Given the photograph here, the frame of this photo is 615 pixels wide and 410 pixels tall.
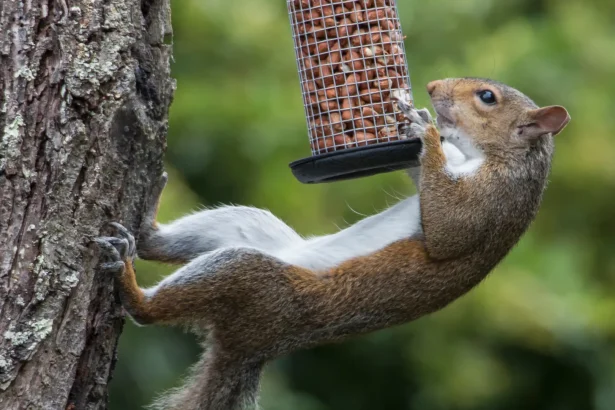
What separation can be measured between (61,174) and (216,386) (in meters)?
1.15

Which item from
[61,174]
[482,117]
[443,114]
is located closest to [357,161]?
[443,114]

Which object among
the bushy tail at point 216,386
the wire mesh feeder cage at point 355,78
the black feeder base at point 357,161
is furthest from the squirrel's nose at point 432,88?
the bushy tail at point 216,386

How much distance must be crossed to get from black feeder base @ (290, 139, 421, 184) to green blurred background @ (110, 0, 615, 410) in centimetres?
100

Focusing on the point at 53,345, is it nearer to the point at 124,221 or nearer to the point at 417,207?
the point at 124,221

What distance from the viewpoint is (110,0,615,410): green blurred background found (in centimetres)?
523

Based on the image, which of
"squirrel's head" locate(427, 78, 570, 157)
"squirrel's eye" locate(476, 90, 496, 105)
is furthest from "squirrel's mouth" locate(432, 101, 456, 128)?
"squirrel's eye" locate(476, 90, 496, 105)

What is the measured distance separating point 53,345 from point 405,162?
4.69 feet

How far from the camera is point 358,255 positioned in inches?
154

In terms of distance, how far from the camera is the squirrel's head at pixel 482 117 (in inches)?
165

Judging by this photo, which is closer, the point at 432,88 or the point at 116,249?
the point at 116,249

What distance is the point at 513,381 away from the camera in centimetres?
582

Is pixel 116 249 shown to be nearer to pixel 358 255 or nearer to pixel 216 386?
pixel 216 386

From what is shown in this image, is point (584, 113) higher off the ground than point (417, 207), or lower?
higher

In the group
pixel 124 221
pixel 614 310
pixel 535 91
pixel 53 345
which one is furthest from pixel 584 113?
pixel 53 345
